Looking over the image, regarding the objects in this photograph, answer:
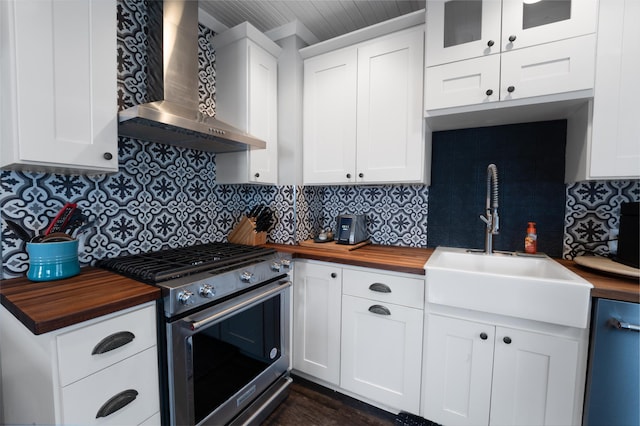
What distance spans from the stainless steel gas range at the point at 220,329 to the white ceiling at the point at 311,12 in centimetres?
161

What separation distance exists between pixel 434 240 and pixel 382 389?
3.41ft

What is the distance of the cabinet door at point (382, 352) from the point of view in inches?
58.4

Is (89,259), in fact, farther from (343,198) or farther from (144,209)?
(343,198)

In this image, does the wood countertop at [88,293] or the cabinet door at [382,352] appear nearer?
the wood countertop at [88,293]

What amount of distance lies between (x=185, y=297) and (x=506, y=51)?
76.4 inches

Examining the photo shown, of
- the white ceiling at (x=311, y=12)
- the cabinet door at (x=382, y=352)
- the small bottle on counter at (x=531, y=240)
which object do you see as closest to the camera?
the cabinet door at (x=382, y=352)

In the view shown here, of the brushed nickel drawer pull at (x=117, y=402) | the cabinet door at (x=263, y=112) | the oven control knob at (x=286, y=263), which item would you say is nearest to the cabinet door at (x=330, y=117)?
the cabinet door at (x=263, y=112)

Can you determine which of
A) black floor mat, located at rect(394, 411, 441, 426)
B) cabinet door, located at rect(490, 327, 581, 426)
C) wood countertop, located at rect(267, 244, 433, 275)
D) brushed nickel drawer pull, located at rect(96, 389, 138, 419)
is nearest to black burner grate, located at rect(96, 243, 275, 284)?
wood countertop, located at rect(267, 244, 433, 275)

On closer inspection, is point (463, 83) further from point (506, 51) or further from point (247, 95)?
point (247, 95)

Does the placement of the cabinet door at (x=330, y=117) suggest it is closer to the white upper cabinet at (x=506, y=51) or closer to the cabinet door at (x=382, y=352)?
the white upper cabinet at (x=506, y=51)

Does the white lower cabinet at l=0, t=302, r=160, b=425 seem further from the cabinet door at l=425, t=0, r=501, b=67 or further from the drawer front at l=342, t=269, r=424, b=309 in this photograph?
the cabinet door at l=425, t=0, r=501, b=67

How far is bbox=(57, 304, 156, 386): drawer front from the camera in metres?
0.83

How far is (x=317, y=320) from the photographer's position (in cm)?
179

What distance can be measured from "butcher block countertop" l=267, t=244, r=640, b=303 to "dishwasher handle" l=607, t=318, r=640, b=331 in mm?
89
